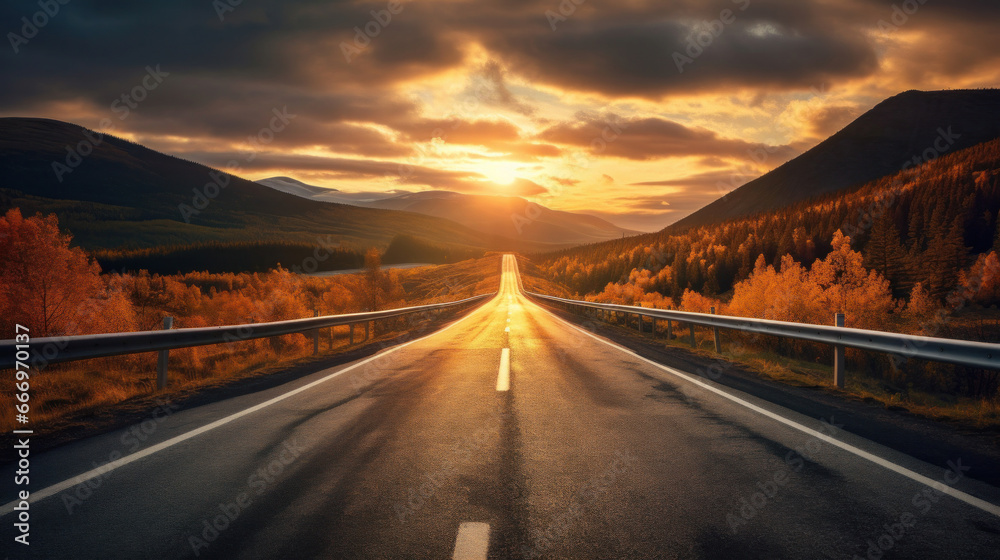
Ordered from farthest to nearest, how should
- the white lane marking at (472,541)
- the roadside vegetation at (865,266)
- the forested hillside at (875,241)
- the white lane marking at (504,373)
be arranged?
the forested hillside at (875,241) < the roadside vegetation at (865,266) < the white lane marking at (504,373) < the white lane marking at (472,541)

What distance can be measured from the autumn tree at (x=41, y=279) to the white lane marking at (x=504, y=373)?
34.9m

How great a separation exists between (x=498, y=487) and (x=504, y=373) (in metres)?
5.34

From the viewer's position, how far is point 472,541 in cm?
284

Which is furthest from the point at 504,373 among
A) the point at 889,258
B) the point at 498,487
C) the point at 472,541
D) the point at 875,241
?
the point at 875,241

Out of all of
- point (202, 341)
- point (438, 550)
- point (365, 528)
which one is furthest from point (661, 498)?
point (202, 341)

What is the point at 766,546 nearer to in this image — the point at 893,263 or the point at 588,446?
the point at 588,446

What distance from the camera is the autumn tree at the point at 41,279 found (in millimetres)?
32094

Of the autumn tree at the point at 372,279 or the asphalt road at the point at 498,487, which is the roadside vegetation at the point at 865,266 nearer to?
the asphalt road at the point at 498,487

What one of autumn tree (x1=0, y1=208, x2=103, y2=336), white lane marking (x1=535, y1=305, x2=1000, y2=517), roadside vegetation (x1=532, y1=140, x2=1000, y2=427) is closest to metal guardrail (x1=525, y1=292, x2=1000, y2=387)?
white lane marking (x1=535, y1=305, x2=1000, y2=517)

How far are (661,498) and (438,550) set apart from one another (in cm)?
169

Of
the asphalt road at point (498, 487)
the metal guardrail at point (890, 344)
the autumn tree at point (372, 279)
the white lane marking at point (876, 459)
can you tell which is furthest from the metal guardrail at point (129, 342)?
the autumn tree at point (372, 279)

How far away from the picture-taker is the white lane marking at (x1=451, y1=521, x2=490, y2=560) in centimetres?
268

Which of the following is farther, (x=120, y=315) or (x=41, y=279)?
(x=120, y=315)

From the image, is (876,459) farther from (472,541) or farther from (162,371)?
(162,371)
